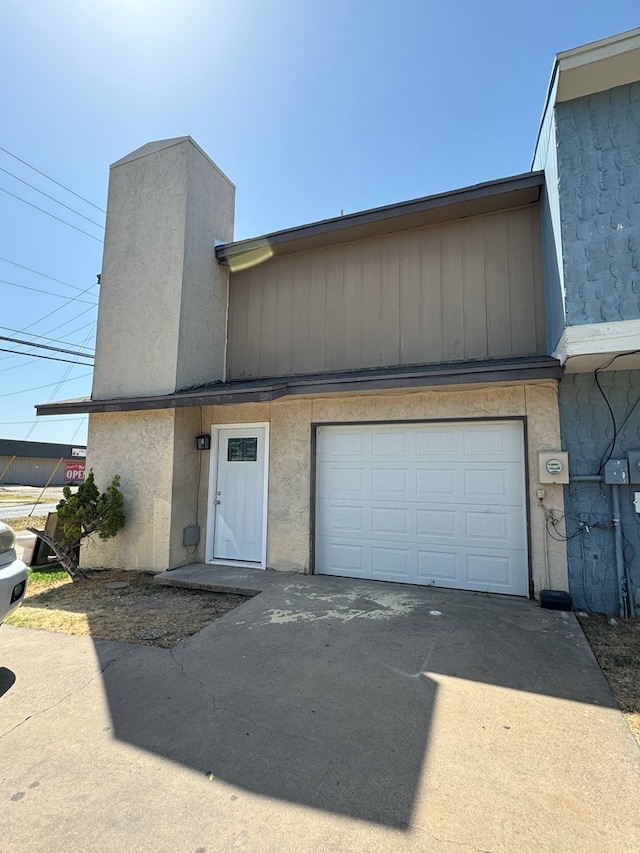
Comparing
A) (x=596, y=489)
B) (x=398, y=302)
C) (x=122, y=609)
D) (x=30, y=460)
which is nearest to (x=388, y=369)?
(x=398, y=302)

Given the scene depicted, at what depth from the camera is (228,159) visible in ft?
27.1

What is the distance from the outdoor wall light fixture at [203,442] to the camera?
23.3ft

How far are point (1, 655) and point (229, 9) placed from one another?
31.0 feet

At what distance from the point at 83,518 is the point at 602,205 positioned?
305 inches

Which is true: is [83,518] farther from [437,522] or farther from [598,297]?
[598,297]

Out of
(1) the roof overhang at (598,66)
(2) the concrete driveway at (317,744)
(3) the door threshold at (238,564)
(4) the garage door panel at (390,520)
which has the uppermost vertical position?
(1) the roof overhang at (598,66)

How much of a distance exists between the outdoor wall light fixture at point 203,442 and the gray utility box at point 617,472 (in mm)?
5711

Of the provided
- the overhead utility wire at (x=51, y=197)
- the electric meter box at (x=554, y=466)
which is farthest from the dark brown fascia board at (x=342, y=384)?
the overhead utility wire at (x=51, y=197)

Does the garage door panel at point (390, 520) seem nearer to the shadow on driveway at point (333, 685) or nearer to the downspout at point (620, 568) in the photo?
the shadow on driveway at point (333, 685)

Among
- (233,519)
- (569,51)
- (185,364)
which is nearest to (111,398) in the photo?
(185,364)

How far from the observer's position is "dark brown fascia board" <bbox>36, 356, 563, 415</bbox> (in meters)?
4.92

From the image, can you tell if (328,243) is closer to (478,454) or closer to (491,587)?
(478,454)

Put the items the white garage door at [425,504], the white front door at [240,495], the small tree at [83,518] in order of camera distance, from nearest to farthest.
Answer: the white garage door at [425,504], the small tree at [83,518], the white front door at [240,495]

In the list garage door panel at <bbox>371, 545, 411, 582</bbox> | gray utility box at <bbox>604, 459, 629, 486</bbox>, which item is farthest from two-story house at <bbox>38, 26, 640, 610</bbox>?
gray utility box at <bbox>604, 459, 629, 486</bbox>
